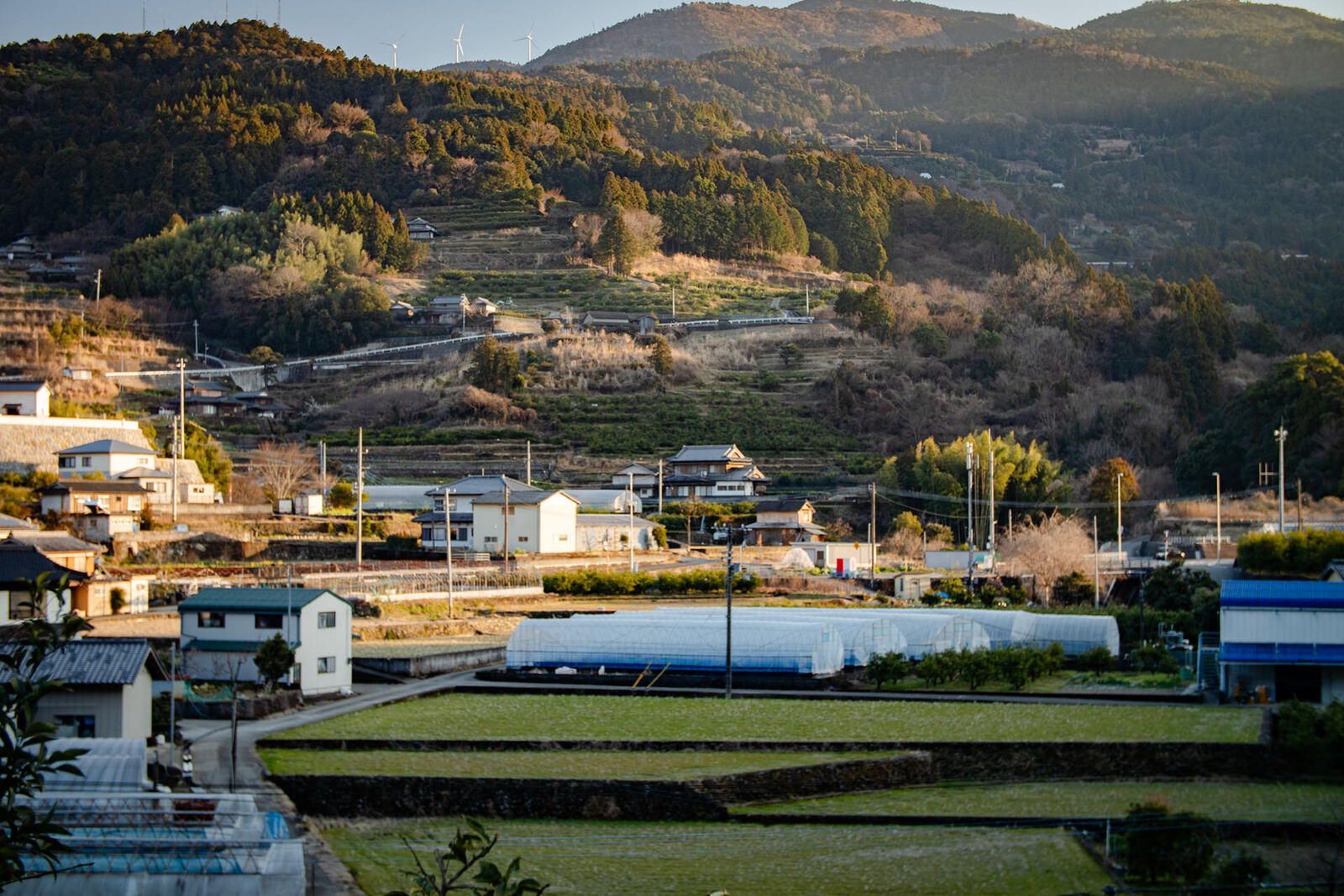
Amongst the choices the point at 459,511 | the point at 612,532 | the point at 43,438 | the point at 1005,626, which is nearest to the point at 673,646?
the point at 1005,626

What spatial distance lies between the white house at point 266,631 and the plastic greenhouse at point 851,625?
6.25 meters

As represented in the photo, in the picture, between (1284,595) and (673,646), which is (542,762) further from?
(1284,595)

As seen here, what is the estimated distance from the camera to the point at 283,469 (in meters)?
50.0

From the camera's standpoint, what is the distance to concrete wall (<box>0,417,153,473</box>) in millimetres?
41375

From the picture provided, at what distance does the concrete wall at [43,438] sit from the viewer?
136ft

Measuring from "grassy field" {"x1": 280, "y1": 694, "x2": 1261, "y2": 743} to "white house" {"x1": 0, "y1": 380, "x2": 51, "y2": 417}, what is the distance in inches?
1069

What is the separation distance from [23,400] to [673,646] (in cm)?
2856

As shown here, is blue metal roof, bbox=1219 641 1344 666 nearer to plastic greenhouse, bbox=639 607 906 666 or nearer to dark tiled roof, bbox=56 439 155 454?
plastic greenhouse, bbox=639 607 906 666

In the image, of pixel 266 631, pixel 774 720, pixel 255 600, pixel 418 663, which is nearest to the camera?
pixel 774 720

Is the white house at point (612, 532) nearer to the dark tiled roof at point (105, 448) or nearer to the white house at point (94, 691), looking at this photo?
the dark tiled roof at point (105, 448)

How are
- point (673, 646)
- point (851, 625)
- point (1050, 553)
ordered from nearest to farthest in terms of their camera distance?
point (673, 646) → point (851, 625) → point (1050, 553)

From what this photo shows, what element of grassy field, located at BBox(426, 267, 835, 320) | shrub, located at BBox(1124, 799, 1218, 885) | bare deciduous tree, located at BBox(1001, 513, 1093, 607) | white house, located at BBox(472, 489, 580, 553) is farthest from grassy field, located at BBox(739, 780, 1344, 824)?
grassy field, located at BBox(426, 267, 835, 320)

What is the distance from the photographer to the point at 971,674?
26.1 metres

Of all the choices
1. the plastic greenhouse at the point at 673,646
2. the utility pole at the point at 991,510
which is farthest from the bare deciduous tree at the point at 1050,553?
the plastic greenhouse at the point at 673,646
